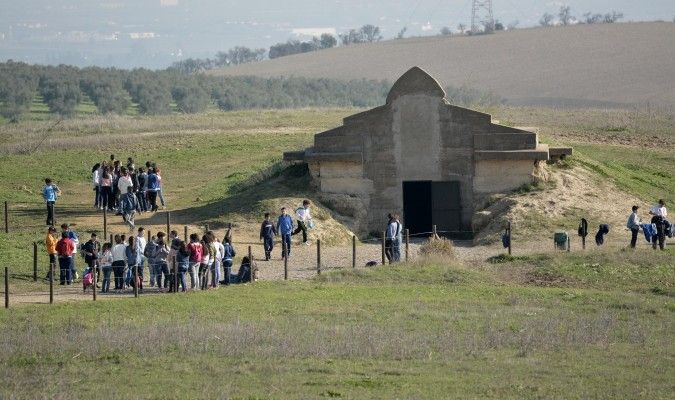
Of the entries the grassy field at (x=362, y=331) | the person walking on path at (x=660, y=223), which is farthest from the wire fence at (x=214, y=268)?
the person walking on path at (x=660, y=223)

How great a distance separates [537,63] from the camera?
133m

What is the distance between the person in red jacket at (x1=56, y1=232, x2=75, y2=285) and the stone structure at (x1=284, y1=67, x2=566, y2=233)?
975 cm

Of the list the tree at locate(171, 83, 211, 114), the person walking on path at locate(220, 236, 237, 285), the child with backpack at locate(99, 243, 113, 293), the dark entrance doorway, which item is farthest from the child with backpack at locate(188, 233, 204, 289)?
the tree at locate(171, 83, 211, 114)

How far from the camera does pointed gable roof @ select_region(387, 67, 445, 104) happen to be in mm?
37531

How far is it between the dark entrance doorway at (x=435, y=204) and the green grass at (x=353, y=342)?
25.5 feet

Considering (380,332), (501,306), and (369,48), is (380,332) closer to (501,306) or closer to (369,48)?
(501,306)

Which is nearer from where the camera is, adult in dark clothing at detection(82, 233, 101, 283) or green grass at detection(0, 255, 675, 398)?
green grass at detection(0, 255, 675, 398)

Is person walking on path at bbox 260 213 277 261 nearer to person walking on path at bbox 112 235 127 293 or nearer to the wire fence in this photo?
the wire fence

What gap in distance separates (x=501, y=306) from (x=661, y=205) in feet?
24.9

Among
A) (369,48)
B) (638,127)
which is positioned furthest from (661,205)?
(369,48)

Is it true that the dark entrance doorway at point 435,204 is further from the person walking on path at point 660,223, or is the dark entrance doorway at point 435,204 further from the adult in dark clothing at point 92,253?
the adult in dark clothing at point 92,253

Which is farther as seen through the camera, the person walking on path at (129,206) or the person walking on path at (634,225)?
the person walking on path at (129,206)

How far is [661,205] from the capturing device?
3362 centimetres

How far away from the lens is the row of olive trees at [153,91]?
99312mm
